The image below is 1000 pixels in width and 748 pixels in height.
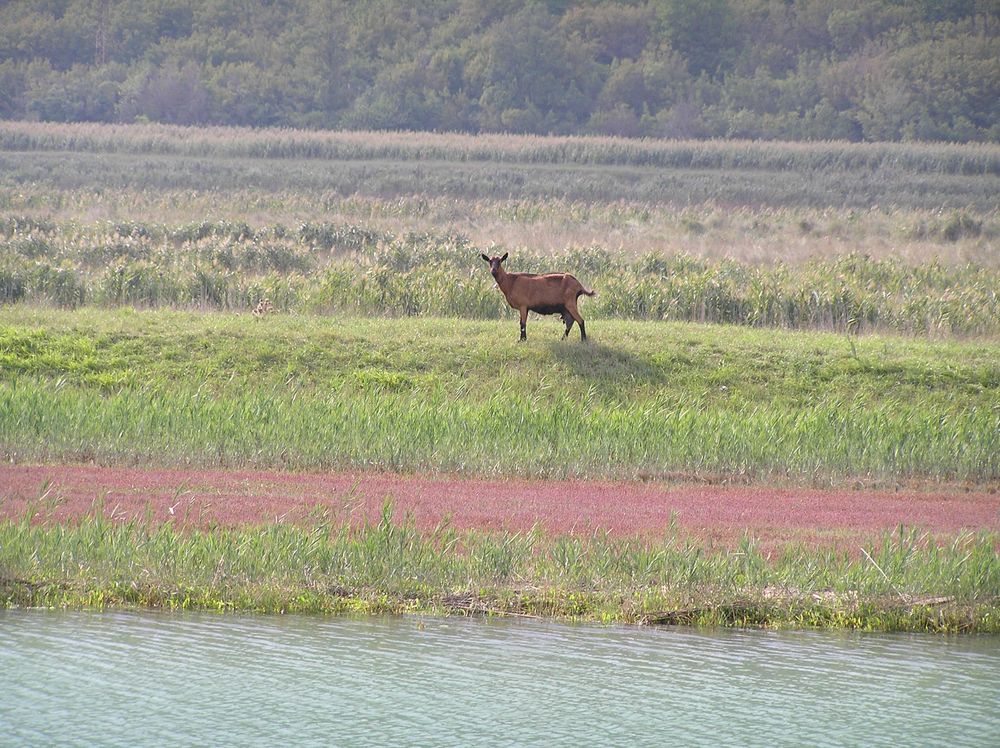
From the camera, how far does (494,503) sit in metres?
14.5

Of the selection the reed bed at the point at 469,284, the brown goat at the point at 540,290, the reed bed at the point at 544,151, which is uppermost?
the reed bed at the point at 544,151

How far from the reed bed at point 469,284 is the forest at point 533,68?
5992 cm

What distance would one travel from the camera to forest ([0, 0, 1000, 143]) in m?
91.9

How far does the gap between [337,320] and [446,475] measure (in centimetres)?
906

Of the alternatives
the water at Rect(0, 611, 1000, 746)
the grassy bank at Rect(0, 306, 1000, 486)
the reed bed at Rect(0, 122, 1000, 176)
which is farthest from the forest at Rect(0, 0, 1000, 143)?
the water at Rect(0, 611, 1000, 746)

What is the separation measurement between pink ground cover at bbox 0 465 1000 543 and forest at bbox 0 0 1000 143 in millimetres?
77048

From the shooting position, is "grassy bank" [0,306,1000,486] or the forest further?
the forest

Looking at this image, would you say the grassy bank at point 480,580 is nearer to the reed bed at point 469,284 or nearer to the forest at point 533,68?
the reed bed at point 469,284

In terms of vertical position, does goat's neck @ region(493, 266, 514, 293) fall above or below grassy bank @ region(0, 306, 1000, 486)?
above

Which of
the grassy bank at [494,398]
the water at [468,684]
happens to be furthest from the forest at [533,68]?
the water at [468,684]

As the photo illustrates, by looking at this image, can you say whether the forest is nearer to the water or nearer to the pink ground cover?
the pink ground cover

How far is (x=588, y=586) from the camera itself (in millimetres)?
11234

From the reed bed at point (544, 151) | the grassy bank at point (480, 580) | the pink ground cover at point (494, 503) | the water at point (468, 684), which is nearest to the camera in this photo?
the water at point (468, 684)

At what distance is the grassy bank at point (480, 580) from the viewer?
1095cm
